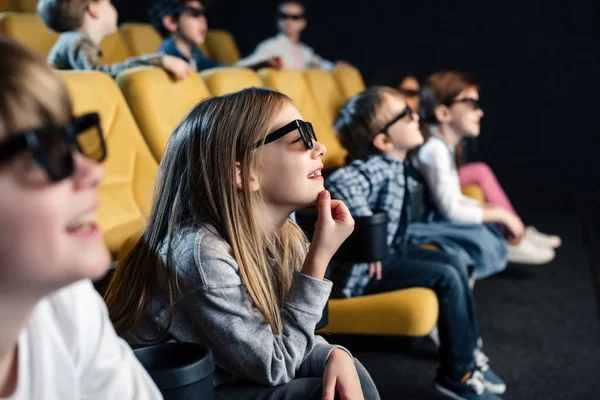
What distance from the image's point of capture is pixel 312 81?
309 cm

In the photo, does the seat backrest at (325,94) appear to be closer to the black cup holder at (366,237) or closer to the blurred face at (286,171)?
the black cup holder at (366,237)

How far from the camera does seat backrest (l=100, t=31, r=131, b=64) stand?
11.6 feet

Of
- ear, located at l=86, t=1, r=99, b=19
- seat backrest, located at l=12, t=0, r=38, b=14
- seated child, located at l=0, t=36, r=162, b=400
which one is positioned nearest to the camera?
seated child, located at l=0, t=36, r=162, b=400

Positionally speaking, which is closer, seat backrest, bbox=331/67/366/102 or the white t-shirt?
the white t-shirt

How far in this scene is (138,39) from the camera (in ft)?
12.6

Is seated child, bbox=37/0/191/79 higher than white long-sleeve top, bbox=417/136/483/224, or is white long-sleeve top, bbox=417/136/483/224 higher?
seated child, bbox=37/0/191/79

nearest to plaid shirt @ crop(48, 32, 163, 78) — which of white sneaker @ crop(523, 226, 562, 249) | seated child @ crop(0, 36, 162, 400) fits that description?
seated child @ crop(0, 36, 162, 400)

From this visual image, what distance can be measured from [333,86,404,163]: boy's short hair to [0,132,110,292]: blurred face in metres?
1.60

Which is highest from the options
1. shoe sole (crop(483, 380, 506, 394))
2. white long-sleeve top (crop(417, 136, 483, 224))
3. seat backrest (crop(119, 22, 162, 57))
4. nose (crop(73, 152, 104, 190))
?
nose (crop(73, 152, 104, 190))

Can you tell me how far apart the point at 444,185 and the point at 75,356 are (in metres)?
1.99

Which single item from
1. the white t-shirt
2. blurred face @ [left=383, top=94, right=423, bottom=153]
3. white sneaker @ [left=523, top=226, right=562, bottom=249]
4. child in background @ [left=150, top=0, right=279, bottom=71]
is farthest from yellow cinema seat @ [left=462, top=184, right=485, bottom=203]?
the white t-shirt

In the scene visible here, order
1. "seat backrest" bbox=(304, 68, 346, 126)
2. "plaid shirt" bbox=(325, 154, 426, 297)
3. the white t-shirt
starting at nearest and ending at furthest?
the white t-shirt → "plaid shirt" bbox=(325, 154, 426, 297) → "seat backrest" bbox=(304, 68, 346, 126)

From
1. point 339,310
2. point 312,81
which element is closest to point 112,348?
point 339,310

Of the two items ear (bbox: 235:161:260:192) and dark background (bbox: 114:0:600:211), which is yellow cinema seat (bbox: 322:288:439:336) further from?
dark background (bbox: 114:0:600:211)
